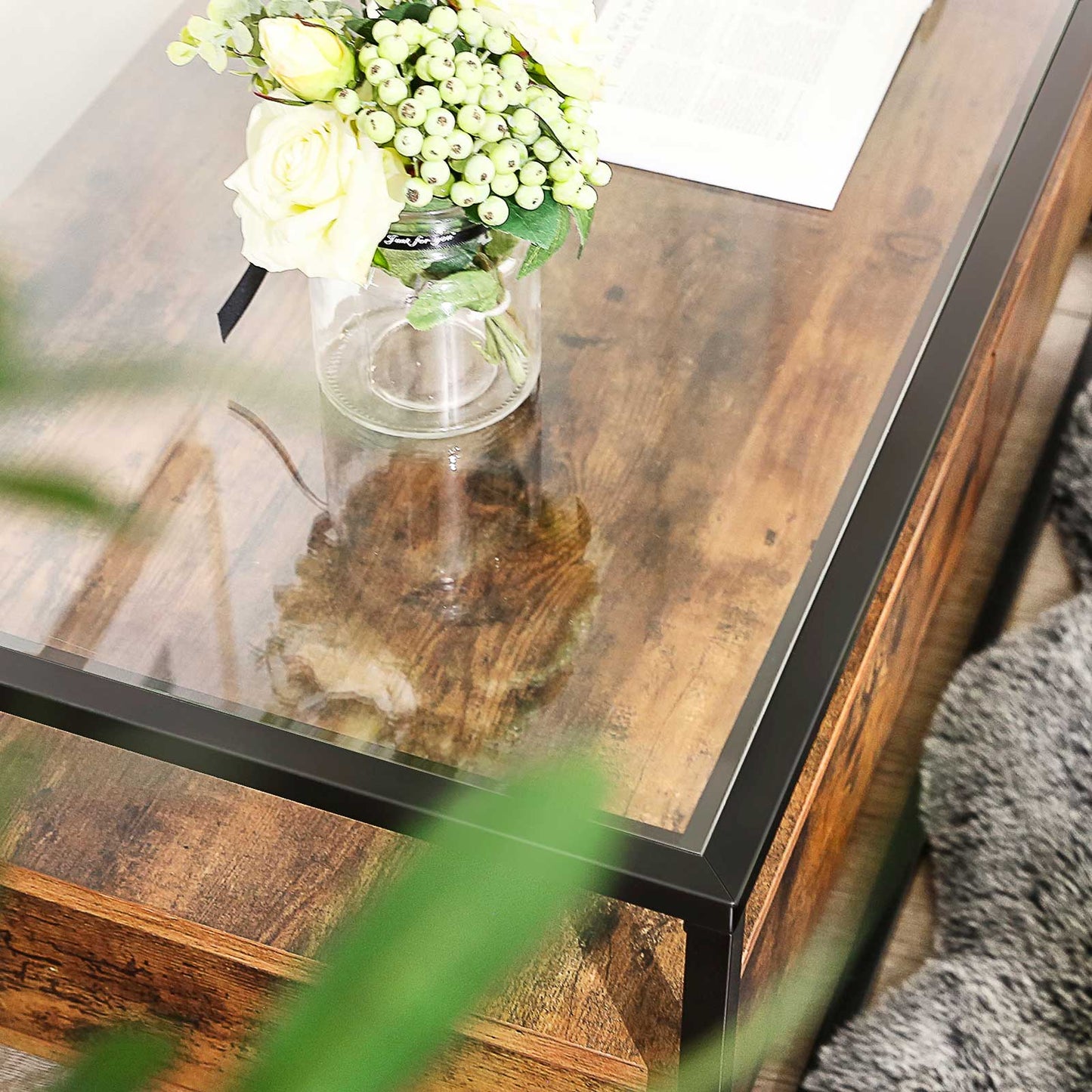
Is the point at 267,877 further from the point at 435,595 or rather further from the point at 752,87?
the point at 752,87

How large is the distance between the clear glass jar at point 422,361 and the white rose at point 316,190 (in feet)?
0.53

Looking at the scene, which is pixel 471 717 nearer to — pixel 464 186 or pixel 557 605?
pixel 557 605

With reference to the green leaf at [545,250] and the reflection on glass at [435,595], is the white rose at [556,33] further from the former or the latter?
the reflection on glass at [435,595]

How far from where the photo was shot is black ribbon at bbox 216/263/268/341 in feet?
2.64

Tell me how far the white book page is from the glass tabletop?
0.07 ft

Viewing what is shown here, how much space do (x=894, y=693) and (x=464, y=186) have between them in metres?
0.57

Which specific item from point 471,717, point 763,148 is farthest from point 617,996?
point 763,148

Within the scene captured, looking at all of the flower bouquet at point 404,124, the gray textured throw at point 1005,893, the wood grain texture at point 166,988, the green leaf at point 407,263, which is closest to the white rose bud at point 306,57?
the flower bouquet at point 404,124

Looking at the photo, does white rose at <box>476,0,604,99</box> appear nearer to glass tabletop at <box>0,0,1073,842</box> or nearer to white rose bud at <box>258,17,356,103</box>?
white rose bud at <box>258,17,356,103</box>

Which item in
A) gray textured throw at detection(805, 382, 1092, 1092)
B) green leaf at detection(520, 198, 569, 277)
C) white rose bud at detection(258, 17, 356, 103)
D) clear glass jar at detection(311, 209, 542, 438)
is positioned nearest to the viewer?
white rose bud at detection(258, 17, 356, 103)

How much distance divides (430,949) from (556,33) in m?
0.52

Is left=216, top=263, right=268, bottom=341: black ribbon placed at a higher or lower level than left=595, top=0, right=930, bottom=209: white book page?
lower

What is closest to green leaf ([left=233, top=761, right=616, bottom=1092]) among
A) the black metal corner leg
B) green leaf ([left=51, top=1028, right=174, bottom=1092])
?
green leaf ([left=51, top=1028, right=174, bottom=1092])

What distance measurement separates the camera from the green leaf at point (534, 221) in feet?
2.18
